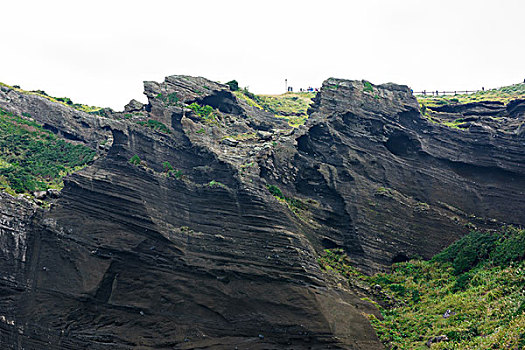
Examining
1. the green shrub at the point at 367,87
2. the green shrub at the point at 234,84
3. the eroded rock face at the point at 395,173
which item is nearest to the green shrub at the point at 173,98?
the eroded rock face at the point at 395,173

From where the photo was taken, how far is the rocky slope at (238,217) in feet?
91.2

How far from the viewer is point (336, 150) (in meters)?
42.9

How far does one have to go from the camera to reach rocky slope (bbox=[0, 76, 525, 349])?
27797 millimetres

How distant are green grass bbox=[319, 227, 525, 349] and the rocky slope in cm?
167

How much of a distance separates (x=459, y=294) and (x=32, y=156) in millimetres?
42113

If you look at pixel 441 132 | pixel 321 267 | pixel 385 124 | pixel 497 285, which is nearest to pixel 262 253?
pixel 321 267

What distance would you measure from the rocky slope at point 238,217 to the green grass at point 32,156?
17.4 ft

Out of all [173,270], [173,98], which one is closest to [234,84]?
[173,98]

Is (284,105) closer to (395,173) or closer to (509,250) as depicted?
(395,173)

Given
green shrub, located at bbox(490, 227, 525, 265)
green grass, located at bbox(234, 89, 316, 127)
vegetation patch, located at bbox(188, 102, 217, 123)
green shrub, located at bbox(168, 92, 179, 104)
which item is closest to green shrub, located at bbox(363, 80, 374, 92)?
green grass, located at bbox(234, 89, 316, 127)

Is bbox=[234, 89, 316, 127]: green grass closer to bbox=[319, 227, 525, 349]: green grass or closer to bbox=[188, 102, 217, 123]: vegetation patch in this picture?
bbox=[188, 102, 217, 123]: vegetation patch

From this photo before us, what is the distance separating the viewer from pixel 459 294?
98.6 feet

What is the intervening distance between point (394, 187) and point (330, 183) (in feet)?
21.9

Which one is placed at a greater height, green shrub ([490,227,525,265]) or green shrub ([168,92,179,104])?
green shrub ([168,92,179,104])
